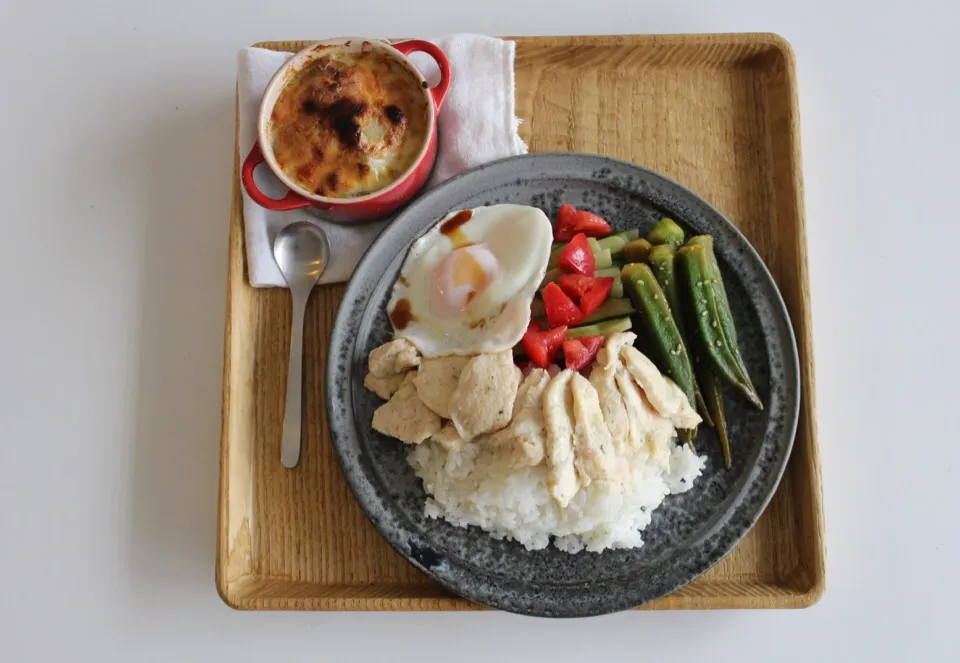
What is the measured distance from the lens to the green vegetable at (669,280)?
2.56m

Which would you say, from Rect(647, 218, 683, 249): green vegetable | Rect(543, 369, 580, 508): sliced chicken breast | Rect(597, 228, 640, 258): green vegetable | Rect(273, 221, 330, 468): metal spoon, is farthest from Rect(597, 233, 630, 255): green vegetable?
Rect(273, 221, 330, 468): metal spoon

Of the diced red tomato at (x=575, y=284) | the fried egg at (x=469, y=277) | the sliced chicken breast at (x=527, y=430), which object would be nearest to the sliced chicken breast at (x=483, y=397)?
the sliced chicken breast at (x=527, y=430)

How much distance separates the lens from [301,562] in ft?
8.65

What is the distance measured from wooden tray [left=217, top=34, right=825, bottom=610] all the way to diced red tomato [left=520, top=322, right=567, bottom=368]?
737mm

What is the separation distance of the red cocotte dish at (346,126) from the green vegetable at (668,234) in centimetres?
83

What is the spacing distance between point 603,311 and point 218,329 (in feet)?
4.77

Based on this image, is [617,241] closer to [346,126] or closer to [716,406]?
[716,406]

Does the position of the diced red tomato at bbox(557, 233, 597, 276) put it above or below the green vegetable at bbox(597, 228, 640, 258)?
below

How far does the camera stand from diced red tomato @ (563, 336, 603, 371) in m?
2.46

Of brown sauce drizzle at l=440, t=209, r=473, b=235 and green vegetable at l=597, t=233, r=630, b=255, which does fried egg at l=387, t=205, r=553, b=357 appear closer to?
brown sauce drizzle at l=440, t=209, r=473, b=235

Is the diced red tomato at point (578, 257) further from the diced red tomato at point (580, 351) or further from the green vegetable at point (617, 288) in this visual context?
the diced red tomato at point (580, 351)

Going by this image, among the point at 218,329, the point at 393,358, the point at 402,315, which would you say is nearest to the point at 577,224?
the point at 402,315

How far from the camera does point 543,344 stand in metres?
2.49

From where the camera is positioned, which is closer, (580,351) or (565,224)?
(580,351)
